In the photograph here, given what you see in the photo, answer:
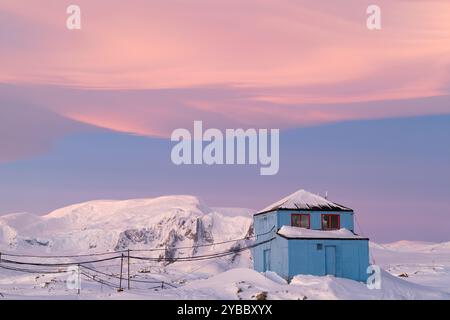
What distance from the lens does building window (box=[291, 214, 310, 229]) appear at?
2082 inches

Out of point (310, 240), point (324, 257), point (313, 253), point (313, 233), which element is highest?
point (313, 233)

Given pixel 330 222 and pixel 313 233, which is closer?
pixel 313 233

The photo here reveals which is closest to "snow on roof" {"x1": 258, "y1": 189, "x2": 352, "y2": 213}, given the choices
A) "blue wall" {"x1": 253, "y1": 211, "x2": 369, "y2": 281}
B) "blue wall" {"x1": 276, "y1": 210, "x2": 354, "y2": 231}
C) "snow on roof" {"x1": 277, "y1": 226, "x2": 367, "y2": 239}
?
"blue wall" {"x1": 276, "y1": 210, "x2": 354, "y2": 231}

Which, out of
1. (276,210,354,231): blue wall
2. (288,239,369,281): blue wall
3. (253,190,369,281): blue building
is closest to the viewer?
(288,239,369,281): blue wall

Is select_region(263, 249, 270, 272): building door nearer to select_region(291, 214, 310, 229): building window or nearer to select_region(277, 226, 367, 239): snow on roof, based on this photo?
select_region(277, 226, 367, 239): snow on roof

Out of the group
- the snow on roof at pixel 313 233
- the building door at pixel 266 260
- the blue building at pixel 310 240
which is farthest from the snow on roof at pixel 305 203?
the building door at pixel 266 260

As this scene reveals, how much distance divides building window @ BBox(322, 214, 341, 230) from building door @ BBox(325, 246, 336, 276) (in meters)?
2.63

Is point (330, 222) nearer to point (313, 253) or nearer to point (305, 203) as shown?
point (305, 203)

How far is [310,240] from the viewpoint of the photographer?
1996 inches

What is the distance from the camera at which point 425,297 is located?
4662cm

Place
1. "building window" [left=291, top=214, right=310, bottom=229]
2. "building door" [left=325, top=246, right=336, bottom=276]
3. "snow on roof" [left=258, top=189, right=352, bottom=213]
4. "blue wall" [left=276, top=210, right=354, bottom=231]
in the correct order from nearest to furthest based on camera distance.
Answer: "building door" [left=325, top=246, right=336, bottom=276], "blue wall" [left=276, top=210, right=354, bottom=231], "building window" [left=291, top=214, right=310, bottom=229], "snow on roof" [left=258, top=189, right=352, bottom=213]

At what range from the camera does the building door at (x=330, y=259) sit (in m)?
50.8

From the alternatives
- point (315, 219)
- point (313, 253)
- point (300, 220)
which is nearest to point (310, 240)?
point (313, 253)

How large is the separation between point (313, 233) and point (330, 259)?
7.48ft
